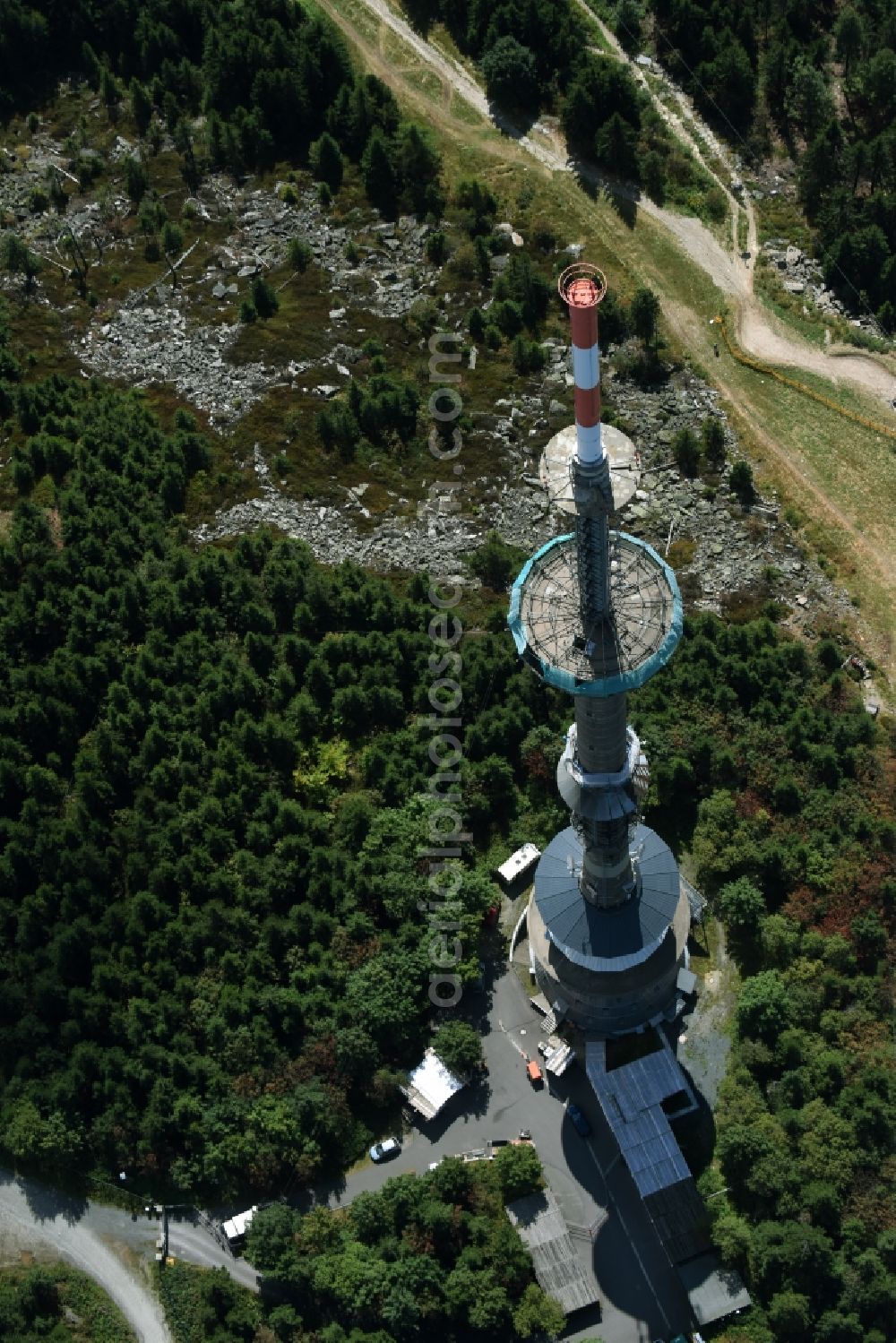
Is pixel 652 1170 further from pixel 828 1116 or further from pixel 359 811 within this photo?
pixel 359 811

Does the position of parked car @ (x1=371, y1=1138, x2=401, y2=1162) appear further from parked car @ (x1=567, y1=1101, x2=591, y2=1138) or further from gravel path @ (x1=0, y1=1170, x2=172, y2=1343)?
gravel path @ (x1=0, y1=1170, x2=172, y2=1343)

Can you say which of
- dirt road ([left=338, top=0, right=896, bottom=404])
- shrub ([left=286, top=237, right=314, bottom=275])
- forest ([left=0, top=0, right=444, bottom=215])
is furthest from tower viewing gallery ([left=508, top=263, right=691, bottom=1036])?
forest ([left=0, top=0, right=444, bottom=215])

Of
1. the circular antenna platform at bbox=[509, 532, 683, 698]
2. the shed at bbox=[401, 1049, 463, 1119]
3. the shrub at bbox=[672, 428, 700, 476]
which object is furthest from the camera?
the shrub at bbox=[672, 428, 700, 476]

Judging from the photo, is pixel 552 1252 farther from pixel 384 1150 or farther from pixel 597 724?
pixel 597 724

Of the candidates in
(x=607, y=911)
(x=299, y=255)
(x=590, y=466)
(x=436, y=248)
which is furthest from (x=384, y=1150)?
(x=299, y=255)

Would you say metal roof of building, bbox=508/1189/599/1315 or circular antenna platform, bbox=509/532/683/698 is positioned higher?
circular antenna platform, bbox=509/532/683/698
